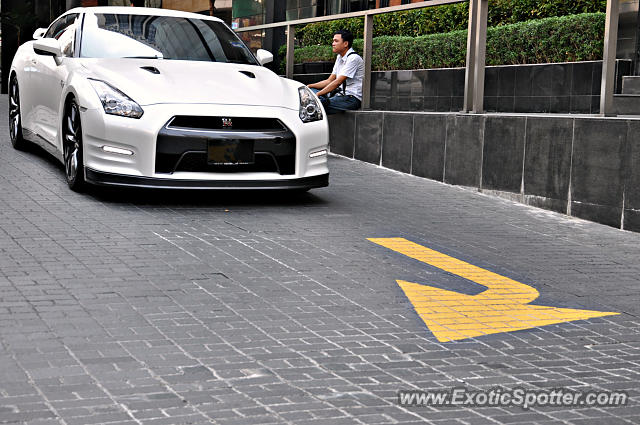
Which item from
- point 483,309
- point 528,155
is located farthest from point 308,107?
point 483,309

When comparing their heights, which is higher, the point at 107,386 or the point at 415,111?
the point at 415,111

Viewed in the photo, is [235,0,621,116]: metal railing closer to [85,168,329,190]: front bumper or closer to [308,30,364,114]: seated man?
[308,30,364,114]: seated man

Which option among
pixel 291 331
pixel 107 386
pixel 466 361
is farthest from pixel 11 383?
pixel 466 361

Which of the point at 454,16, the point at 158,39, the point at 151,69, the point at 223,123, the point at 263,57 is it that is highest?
the point at 454,16

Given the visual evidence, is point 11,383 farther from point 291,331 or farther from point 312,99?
point 312,99

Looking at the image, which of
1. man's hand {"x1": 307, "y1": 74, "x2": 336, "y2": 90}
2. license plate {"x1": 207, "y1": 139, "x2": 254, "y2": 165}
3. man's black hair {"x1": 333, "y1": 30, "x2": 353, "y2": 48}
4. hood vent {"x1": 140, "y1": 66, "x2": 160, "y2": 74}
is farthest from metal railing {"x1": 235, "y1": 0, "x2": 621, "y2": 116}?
hood vent {"x1": 140, "y1": 66, "x2": 160, "y2": 74}

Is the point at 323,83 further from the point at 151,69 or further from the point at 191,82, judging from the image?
the point at 191,82

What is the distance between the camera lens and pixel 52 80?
31.2ft

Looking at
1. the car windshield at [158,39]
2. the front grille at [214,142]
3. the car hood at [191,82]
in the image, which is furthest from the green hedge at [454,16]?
the front grille at [214,142]

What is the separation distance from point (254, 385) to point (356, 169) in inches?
319

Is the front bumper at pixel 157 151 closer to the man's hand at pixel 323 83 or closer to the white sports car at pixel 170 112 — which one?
the white sports car at pixel 170 112

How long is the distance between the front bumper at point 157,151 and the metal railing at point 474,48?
2.92 m

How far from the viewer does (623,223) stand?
27.9 feet

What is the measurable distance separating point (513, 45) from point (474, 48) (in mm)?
444
